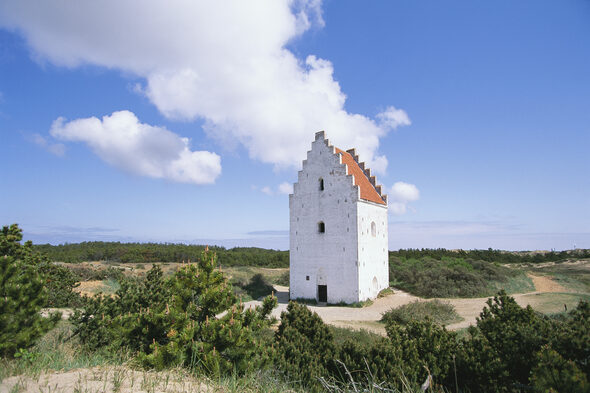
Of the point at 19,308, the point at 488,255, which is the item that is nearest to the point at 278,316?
the point at 19,308

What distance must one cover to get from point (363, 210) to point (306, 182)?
3.97m

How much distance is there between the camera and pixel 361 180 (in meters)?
20.7

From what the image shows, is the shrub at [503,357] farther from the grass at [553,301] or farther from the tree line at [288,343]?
the grass at [553,301]

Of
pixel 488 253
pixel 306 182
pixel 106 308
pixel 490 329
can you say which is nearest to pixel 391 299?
pixel 306 182

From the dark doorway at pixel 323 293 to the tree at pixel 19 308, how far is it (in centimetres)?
1455

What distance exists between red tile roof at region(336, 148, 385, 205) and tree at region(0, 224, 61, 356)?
15.9m

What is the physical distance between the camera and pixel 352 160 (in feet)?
74.1

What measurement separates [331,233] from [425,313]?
652 cm

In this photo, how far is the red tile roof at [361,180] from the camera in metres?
19.5

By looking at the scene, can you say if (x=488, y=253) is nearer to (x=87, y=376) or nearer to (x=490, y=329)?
(x=490, y=329)

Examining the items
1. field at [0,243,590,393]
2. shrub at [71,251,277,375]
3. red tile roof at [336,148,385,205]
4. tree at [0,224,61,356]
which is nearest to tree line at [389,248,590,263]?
field at [0,243,590,393]

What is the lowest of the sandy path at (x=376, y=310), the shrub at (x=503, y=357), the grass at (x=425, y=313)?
the sandy path at (x=376, y=310)

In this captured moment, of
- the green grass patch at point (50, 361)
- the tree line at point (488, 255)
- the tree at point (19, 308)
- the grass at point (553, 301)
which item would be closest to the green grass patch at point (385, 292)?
the grass at point (553, 301)

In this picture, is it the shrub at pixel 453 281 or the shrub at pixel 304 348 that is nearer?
the shrub at pixel 304 348
